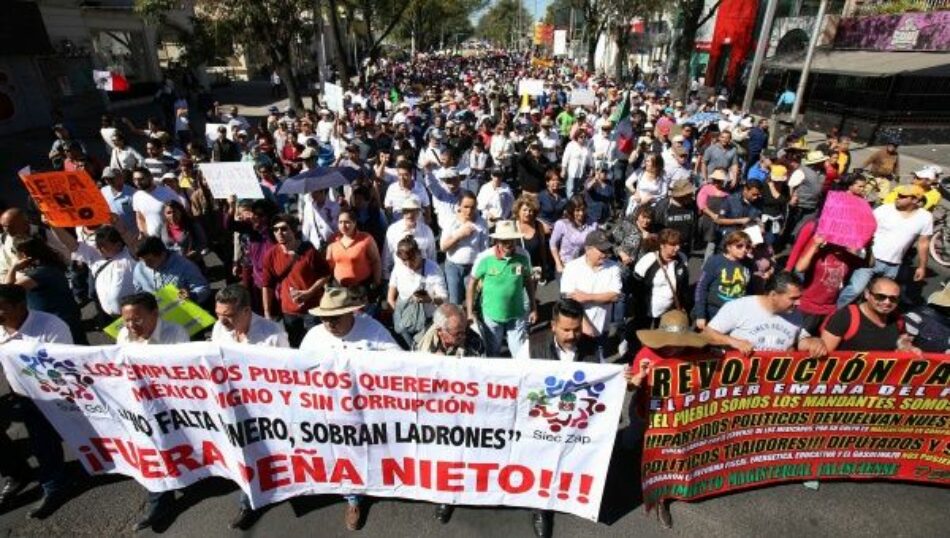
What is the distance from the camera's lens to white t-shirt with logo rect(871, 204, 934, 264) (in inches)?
219

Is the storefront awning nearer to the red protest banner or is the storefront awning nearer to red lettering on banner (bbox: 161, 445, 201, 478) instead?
the red protest banner

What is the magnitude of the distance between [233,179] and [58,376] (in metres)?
3.29

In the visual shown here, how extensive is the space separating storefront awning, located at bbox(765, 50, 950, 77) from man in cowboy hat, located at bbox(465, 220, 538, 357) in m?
18.9

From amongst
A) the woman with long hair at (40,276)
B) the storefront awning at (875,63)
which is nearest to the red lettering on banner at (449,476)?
the woman with long hair at (40,276)

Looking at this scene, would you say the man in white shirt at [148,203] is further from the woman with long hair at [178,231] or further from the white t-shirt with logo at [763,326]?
the white t-shirt with logo at [763,326]

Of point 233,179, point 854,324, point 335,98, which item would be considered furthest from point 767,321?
point 335,98

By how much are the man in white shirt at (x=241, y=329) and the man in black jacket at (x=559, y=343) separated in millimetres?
1867

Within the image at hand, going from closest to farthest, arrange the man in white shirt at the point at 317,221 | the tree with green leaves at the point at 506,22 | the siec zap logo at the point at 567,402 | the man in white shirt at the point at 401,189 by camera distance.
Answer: the siec zap logo at the point at 567,402, the man in white shirt at the point at 317,221, the man in white shirt at the point at 401,189, the tree with green leaves at the point at 506,22

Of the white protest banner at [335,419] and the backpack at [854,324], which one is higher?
the backpack at [854,324]

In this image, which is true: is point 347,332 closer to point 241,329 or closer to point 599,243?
point 241,329

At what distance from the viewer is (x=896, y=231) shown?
5.66 metres

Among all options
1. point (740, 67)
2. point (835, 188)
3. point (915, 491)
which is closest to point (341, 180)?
point (915, 491)

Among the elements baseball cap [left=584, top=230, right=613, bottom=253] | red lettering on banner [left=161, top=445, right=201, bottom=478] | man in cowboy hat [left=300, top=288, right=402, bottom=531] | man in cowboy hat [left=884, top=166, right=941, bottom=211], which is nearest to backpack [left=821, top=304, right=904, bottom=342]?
baseball cap [left=584, top=230, right=613, bottom=253]

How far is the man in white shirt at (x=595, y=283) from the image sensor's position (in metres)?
4.69
